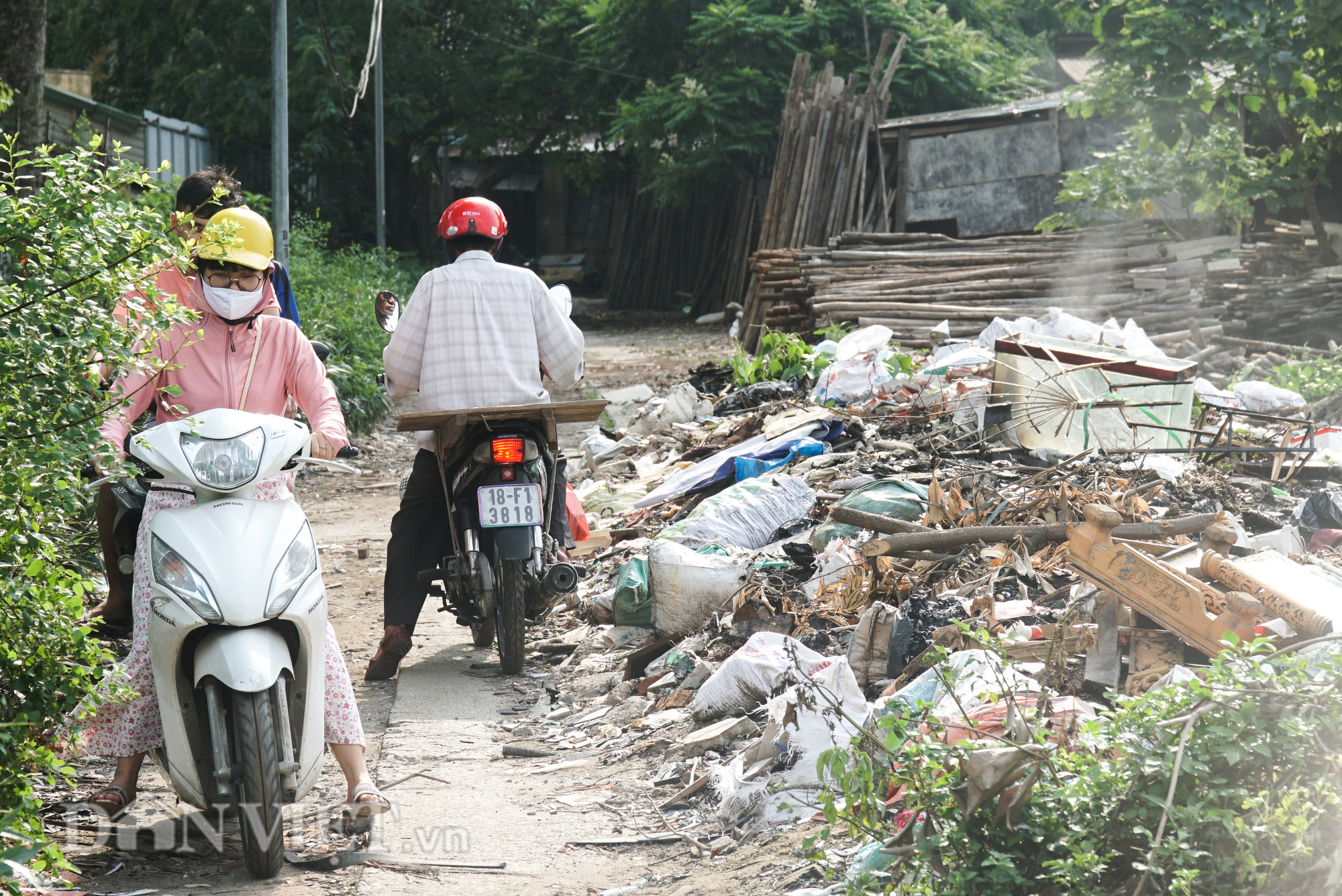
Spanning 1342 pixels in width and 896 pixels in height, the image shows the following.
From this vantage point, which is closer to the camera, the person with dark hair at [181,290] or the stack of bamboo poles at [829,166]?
the person with dark hair at [181,290]

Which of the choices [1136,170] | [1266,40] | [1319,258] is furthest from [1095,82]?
[1319,258]

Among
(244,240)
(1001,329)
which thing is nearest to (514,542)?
(244,240)

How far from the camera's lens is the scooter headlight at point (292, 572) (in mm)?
2990

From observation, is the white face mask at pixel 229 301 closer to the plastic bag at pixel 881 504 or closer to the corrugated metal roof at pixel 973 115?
the plastic bag at pixel 881 504

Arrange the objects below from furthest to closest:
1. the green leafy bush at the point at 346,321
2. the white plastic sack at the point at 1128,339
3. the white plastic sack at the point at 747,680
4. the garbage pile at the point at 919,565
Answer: the green leafy bush at the point at 346,321 → the white plastic sack at the point at 1128,339 → the white plastic sack at the point at 747,680 → the garbage pile at the point at 919,565

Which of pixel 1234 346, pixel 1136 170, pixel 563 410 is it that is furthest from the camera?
pixel 1136 170

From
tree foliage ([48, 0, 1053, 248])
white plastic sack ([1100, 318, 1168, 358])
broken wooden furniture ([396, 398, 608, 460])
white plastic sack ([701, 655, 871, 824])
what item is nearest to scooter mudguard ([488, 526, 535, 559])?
broken wooden furniture ([396, 398, 608, 460])

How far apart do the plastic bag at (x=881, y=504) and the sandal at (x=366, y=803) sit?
2.45m

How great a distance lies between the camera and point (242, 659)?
2.92 m

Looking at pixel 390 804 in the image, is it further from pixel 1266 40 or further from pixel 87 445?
pixel 1266 40

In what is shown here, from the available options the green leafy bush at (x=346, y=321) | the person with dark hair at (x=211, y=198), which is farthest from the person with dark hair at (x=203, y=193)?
the green leafy bush at (x=346, y=321)

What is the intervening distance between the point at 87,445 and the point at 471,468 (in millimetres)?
2057

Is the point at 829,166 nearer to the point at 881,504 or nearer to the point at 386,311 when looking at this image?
the point at 881,504

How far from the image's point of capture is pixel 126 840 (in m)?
3.27
